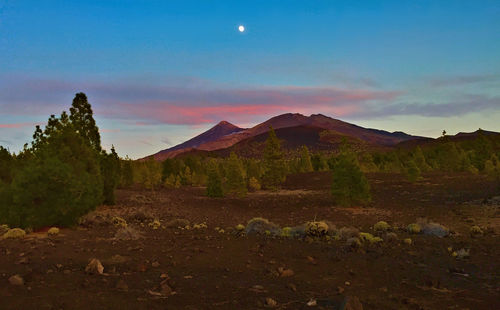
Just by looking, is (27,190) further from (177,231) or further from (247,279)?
(247,279)

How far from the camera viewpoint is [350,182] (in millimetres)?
30703

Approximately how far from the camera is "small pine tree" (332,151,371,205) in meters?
30.1

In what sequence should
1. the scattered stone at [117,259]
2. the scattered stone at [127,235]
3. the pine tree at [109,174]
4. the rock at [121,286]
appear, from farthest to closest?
the pine tree at [109,174]
the scattered stone at [127,235]
the scattered stone at [117,259]
the rock at [121,286]

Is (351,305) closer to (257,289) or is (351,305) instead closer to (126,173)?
(257,289)

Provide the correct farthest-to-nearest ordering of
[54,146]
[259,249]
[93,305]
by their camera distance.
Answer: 1. [54,146]
2. [259,249]
3. [93,305]

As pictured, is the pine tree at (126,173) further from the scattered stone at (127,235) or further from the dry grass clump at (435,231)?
the dry grass clump at (435,231)

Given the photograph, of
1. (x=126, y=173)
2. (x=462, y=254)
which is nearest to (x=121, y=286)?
(x=462, y=254)

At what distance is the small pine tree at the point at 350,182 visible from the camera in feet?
98.8

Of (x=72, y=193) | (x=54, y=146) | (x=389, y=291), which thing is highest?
(x=54, y=146)

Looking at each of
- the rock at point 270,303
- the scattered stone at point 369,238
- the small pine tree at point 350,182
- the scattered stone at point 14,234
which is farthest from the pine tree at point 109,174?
the rock at point 270,303

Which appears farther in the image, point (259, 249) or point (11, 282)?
point (259, 249)

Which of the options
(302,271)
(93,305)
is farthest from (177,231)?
(93,305)

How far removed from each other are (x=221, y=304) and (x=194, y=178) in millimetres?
63652

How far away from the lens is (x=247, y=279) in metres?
9.40
